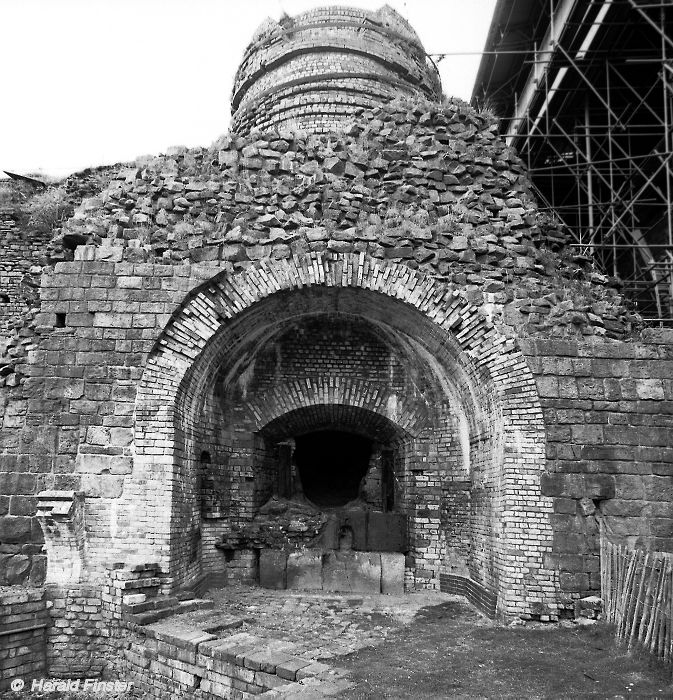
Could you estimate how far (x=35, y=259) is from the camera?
13188mm

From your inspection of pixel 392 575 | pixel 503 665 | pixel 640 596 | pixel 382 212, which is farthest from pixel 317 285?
pixel 640 596

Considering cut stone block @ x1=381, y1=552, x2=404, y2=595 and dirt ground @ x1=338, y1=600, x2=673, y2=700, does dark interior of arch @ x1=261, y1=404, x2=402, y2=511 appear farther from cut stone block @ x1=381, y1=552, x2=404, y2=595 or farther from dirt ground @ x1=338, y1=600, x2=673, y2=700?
dirt ground @ x1=338, y1=600, x2=673, y2=700

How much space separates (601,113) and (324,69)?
726 cm

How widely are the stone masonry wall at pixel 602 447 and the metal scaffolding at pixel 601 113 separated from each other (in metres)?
5.05

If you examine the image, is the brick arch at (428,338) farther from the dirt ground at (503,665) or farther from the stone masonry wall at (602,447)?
the dirt ground at (503,665)

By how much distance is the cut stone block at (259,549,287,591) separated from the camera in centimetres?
893

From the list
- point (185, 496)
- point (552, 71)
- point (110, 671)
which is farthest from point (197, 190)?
point (552, 71)

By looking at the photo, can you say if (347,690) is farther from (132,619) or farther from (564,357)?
(564,357)

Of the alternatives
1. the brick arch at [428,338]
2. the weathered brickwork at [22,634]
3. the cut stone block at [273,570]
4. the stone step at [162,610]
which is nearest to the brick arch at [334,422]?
the brick arch at [428,338]

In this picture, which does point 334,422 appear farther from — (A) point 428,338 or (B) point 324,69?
(B) point 324,69

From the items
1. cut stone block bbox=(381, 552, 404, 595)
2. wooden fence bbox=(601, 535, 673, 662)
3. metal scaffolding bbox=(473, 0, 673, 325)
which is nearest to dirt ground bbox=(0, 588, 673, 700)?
wooden fence bbox=(601, 535, 673, 662)

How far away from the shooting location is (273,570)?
8.95 m

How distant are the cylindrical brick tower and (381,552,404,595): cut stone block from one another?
882 cm

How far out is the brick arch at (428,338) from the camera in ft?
23.2
